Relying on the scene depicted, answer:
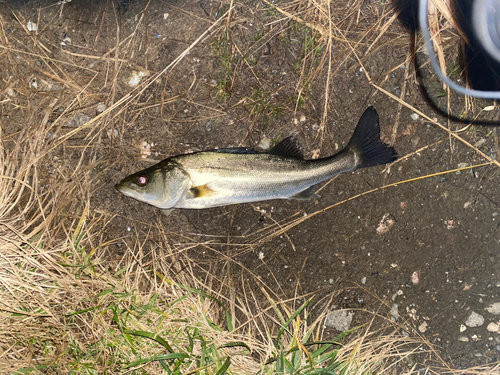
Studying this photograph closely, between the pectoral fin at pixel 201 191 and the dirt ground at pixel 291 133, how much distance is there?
47 centimetres

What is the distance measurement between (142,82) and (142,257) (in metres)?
1.97

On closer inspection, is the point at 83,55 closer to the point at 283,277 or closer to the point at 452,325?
the point at 283,277

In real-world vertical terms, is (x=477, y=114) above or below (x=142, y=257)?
above

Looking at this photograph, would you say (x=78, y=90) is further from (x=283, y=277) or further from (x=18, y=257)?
(x=283, y=277)

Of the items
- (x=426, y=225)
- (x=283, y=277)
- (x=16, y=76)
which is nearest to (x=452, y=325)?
(x=426, y=225)

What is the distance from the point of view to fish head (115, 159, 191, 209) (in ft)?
11.6

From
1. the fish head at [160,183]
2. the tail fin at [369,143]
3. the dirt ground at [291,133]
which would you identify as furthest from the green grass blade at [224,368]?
the tail fin at [369,143]

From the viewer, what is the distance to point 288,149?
3.73 metres

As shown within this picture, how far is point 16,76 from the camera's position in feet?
12.8

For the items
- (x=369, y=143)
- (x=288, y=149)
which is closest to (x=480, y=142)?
(x=369, y=143)

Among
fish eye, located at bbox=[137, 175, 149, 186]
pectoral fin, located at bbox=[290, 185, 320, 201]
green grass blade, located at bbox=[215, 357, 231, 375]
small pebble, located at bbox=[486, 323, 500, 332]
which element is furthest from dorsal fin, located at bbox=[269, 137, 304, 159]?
small pebble, located at bbox=[486, 323, 500, 332]

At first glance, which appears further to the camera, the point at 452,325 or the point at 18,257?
the point at 452,325

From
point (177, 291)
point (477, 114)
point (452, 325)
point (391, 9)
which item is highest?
point (391, 9)

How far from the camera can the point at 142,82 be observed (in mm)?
3912
